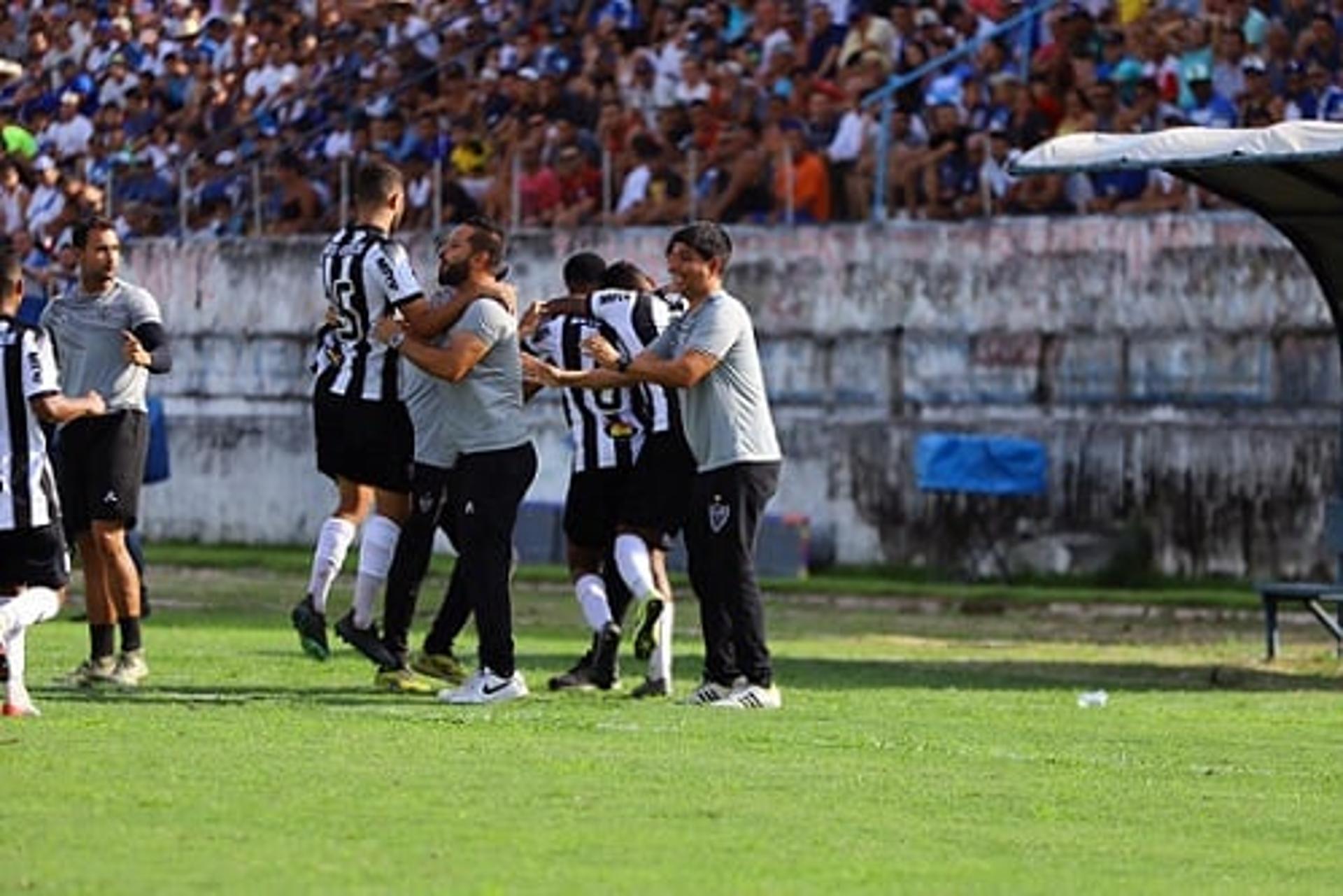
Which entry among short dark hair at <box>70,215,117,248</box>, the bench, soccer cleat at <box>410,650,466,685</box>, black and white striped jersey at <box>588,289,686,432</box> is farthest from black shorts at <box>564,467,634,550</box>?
the bench

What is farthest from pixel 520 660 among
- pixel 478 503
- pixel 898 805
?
pixel 898 805

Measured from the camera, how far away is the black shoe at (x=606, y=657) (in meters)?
17.7

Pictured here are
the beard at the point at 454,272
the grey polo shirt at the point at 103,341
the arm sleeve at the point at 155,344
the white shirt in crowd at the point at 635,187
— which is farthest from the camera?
the white shirt in crowd at the point at 635,187

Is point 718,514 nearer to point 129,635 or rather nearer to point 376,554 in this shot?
point 376,554

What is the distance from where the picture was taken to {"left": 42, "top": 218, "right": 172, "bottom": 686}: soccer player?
57.9 feet

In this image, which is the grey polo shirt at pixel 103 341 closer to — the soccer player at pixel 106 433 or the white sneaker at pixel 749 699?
the soccer player at pixel 106 433

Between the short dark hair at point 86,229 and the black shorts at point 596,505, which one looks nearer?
the short dark hair at point 86,229

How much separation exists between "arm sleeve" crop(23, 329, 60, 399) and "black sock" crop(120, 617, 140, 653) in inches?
95.2

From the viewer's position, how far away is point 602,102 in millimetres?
32688

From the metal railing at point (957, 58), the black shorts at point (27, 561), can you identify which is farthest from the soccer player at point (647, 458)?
the metal railing at point (957, 58)

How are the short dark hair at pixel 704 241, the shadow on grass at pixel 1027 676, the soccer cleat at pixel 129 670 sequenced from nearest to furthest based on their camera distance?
the short dark hair at pixel 704 241 < the soccer cleat at pixel 129 670 < the shadow on grass at pixel 1027 676

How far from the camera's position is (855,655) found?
22.5 m

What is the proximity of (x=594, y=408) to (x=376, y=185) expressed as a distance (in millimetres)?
1633

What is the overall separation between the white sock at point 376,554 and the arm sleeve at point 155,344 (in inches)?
52.4
